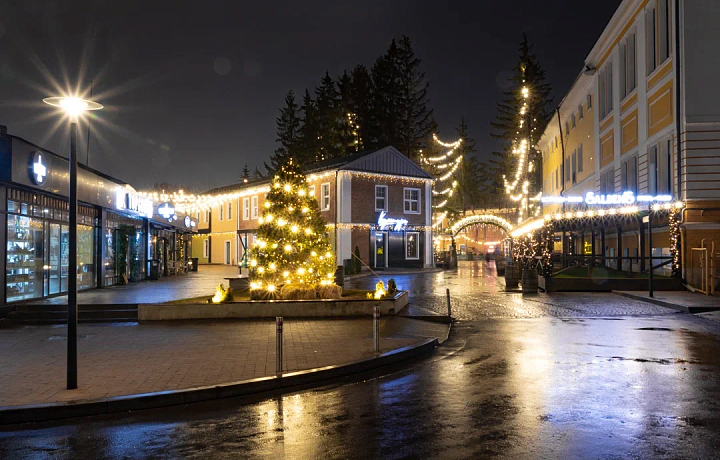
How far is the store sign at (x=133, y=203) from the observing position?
2630cm

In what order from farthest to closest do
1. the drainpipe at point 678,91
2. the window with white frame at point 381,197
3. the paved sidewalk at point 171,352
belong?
the window with white frame at point 381,197 → the drainpipe at point 678,91 → the paved sidewalk at point 171,352

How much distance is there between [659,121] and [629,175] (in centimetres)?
507

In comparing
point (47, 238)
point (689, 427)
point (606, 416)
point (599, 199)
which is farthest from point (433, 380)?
point (599, 199)

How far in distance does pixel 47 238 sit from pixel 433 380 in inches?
593

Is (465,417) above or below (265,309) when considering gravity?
below

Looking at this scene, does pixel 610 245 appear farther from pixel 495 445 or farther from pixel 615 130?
pixel 495 445

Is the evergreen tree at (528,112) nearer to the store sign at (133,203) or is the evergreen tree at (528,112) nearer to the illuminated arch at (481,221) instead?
the illuminated arch at (481,221)

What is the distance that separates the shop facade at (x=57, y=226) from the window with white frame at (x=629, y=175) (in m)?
23.2

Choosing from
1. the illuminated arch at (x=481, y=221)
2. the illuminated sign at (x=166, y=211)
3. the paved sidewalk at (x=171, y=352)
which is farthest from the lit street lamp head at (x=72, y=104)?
the illuminated arch at (x=481, y=221)

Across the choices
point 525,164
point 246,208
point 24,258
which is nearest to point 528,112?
point 525,164

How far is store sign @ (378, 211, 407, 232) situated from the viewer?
44156 mm

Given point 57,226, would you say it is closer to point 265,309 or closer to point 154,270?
point 265,309

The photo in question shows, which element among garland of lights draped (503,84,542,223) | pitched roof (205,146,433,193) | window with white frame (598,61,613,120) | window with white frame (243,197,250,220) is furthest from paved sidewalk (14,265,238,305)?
garland of lights draped (503,84,542,223)

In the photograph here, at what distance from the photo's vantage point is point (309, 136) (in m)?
82.4
